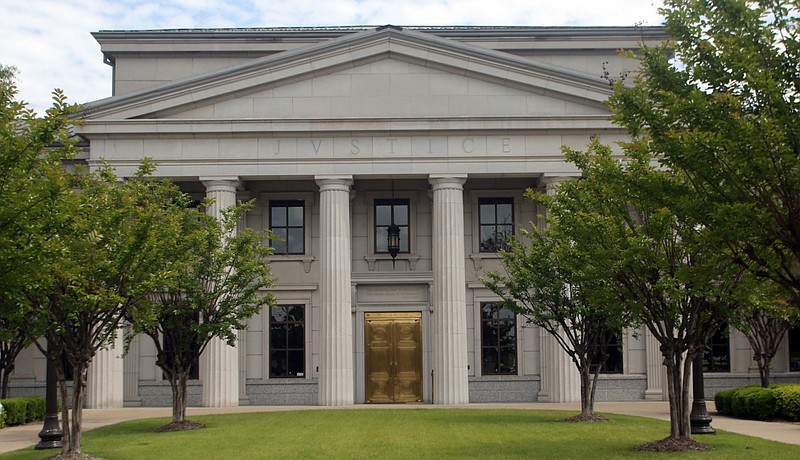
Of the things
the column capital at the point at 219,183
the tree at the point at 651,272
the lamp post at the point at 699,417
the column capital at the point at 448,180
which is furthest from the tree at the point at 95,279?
the column capital at the point at 448,180

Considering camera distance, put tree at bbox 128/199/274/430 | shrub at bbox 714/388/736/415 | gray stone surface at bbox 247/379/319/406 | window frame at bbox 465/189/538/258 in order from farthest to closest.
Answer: window frame at bbox 465/189/538/258
gray stone surface at bbox 247/379/319/406
shrub at bbox 714/388/736/415
tree at bbox 128/199/274/430

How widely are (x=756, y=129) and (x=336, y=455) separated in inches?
383

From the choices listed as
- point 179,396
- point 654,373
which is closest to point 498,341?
point 654,373

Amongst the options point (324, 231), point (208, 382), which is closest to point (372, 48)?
point (324, 231)

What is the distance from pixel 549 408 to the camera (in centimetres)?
3262

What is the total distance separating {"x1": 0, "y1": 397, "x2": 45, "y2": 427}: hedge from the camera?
27.9 metres

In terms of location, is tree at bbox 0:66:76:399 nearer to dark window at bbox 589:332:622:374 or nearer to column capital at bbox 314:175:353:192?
column capital at bbox 314:175:353:192

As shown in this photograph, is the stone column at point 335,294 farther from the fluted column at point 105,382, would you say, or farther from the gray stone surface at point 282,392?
the fluted column at point 105,382

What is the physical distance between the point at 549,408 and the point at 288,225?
474 inches

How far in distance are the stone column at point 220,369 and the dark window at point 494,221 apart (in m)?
9.36

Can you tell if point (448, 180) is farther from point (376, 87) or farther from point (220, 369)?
point (220, 369)

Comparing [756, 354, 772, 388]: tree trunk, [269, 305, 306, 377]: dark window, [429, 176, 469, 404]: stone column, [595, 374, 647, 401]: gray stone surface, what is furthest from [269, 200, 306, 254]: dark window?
[756, 354, 772, 388]: tree trunk

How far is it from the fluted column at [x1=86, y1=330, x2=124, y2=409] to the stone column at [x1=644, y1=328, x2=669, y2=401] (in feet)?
59.8

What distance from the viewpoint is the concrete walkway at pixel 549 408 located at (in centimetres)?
2312
